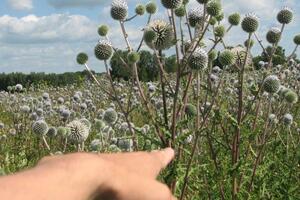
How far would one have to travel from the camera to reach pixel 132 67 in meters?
3.09

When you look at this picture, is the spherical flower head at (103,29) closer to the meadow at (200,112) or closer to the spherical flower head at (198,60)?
the meadow at (200,112)

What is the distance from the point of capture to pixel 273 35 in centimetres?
412

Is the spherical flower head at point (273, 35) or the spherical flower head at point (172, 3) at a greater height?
the spherical flower head at point (172, 3)

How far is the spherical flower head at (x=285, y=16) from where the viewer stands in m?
4.28

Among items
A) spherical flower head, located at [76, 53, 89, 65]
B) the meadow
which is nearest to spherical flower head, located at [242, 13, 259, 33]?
the meadow

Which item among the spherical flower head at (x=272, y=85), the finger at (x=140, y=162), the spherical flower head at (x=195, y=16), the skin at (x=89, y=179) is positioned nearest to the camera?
the skin at (x=89, y=179)

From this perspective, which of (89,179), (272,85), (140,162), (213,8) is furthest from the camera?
(272,85)

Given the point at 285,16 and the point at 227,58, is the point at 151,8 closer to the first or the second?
the point at 227,58

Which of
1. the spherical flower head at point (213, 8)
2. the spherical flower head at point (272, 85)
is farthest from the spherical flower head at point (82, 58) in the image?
the spherical flower head at point (272, 85)

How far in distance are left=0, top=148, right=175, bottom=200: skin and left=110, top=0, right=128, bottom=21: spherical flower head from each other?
2613 millimetres

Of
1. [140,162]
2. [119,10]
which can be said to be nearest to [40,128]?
[119,10]

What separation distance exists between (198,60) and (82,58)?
2.50 feet

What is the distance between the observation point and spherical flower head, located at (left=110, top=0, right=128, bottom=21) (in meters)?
3.46

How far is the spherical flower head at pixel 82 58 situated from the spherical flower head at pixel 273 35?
1.37 metres
